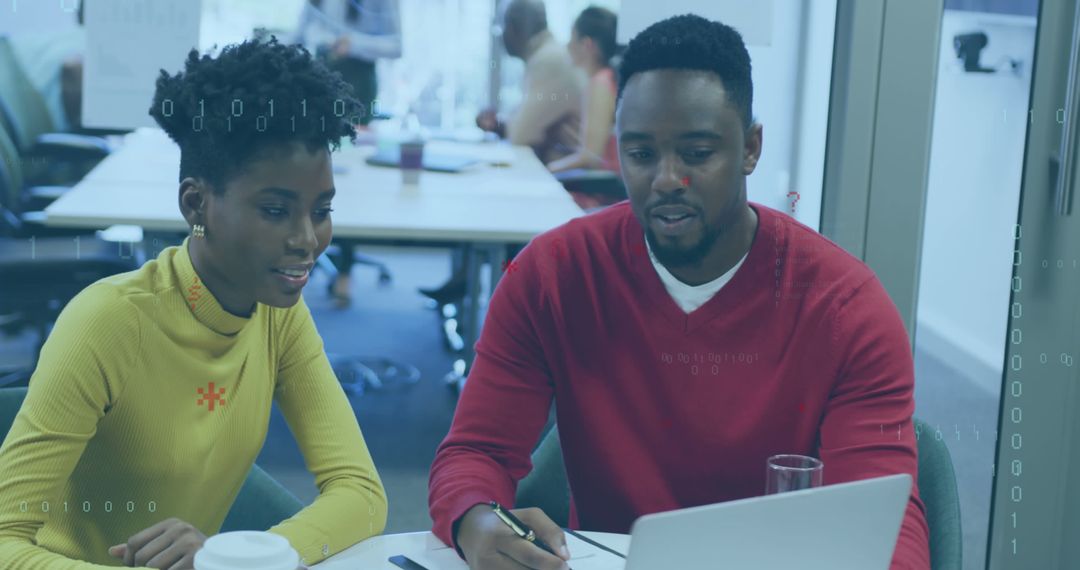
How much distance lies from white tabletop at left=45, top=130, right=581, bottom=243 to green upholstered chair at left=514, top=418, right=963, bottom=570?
974mm

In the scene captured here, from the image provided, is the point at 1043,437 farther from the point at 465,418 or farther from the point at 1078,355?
the point at 465,418

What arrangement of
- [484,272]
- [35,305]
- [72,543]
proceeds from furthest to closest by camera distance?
[484,272] → [35,305] → [72,543]

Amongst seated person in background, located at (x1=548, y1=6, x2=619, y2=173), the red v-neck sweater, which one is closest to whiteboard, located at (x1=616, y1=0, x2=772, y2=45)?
seated person in background, located at (x1=548, y1=6, x2=619, y2=173)

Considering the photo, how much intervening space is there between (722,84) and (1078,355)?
1354 mm

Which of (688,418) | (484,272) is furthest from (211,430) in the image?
(484,272)

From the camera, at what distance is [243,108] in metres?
1.49

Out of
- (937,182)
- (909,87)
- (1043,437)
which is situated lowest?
(1043,437)

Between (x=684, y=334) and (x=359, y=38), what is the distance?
1202 mm

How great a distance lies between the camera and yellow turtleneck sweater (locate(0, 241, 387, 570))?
137 centimetres

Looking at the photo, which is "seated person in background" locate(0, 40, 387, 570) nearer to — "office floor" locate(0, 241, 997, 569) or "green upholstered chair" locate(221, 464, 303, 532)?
"green upholstered chair" locate(221, 464, 303, 532)

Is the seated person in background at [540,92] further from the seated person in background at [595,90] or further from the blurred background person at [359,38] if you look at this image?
the blurred background person at [359,38]

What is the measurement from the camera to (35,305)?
8.89 feet

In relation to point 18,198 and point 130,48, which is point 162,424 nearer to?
point 130,48

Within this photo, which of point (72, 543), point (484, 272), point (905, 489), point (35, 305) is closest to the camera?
point (905, 489)
